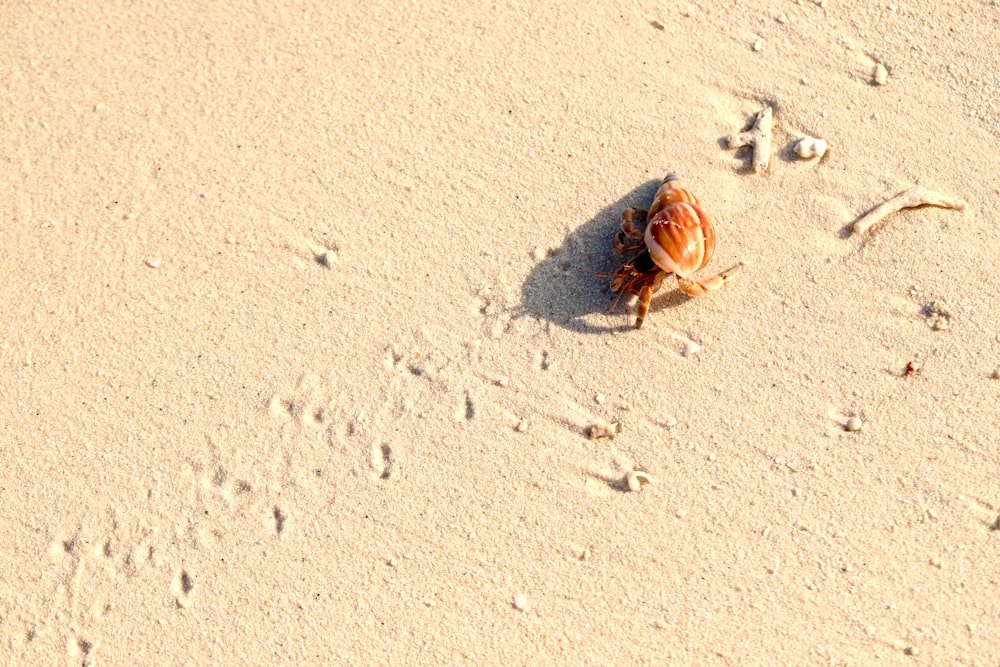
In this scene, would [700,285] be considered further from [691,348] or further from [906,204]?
[906,204]

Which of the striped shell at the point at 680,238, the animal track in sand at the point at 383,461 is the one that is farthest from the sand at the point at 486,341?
the striped shell at the point at 680,238

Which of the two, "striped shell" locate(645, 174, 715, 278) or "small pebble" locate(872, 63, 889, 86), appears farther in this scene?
"small pebble" locate(872, 63, 889, 86)

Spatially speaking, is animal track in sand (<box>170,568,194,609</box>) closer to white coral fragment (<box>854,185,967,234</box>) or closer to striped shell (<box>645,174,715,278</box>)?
striped shell (<box>645,174,715,278</box>)

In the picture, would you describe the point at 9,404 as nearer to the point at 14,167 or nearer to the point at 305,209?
the point at 14,167

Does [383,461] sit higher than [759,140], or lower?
lower

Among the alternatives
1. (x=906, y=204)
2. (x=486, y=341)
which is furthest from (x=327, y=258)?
(x=906, y=204)

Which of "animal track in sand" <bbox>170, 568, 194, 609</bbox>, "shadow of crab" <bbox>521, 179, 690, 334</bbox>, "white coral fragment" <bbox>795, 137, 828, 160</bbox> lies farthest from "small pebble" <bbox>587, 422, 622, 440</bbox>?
"animal track in sand" <bbox>170, 568, 194, 609</bbox>

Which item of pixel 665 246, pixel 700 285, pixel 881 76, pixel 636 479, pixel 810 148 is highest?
pixel 881 76

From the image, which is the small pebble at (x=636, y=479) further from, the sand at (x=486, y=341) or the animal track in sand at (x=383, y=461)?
the animal track in sand at (x=383, y=461)
